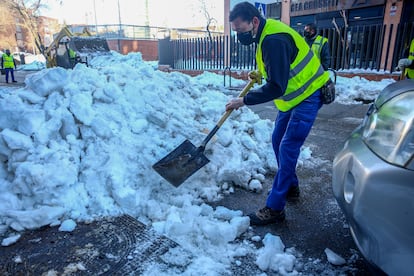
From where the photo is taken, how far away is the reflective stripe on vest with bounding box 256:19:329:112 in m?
2.42

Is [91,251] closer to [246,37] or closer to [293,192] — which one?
[293,192]

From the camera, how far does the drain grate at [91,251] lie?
81.6 inches

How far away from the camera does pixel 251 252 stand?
2.24 meters

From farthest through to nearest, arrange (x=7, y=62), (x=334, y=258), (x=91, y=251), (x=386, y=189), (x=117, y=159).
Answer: (x=7, y=62), (x=117, y=159), (x=91, y=251), (x=334, y=258), (x=386, y=189)

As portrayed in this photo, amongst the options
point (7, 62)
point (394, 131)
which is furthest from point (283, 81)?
point (7, 62)

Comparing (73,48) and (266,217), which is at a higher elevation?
(73,48)

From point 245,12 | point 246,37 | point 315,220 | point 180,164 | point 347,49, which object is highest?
point 245,12

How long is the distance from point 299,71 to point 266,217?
119cm

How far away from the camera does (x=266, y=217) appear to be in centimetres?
259

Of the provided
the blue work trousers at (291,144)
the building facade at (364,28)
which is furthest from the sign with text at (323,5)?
the blue work trousers at (291,144)

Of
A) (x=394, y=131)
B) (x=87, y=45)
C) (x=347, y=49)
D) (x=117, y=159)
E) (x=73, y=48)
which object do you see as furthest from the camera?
(x=87, y=45)

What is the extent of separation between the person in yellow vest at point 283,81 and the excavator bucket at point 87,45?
11.2 m

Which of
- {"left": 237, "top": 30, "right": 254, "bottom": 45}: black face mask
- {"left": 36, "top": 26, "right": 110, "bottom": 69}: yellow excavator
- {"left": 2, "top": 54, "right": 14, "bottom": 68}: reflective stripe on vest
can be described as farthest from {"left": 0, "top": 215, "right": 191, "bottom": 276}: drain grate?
{"left": 2, "top": 54, "right": 14, "bottom": 68}: reflective stripe on vest

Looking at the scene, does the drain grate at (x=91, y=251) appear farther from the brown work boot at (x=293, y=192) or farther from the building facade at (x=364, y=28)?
the building facade at (x=364, y=28)
